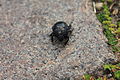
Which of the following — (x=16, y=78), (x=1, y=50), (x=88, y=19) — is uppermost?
(x=88, y=19)

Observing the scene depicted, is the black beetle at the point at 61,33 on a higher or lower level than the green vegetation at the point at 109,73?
higher

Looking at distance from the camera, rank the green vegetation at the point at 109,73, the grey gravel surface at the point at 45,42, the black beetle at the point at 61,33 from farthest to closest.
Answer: the black beetle at the point at 61,33
the grey gravel surface at the point at 45,42
the green vegetation at the point at 109,73

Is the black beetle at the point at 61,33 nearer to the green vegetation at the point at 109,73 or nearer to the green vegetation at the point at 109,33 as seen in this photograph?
the green vegetation at the point at 109,33

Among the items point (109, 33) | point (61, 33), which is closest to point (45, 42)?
point (61, 33)

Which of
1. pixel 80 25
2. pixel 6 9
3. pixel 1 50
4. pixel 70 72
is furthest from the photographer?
pixel 6 9

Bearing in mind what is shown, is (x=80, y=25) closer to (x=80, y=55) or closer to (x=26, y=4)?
(x=80, y=55)

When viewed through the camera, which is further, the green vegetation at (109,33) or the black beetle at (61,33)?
the black beetle at (61,33)

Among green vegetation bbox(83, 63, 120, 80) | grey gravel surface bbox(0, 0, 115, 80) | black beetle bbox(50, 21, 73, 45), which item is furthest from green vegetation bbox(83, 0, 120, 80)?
black beetle bbox(50, 21, 73, 45)

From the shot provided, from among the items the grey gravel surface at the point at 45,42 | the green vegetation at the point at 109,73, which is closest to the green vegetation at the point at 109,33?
the green vegetation at the point at 109,73

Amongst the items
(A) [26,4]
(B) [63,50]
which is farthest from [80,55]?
(A) [26,4]
